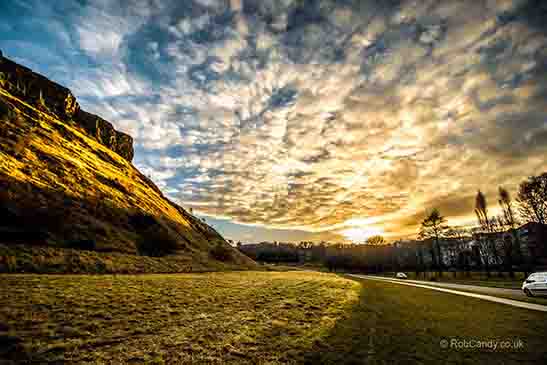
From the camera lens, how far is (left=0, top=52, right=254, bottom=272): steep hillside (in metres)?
26.9

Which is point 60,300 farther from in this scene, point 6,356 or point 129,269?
point 129,269

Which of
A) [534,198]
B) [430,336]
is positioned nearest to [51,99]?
[430,336]

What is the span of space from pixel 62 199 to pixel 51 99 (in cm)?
5780

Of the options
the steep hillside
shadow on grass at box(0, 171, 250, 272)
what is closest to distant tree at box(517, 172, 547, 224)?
the steep hillside

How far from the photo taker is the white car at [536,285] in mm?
19389

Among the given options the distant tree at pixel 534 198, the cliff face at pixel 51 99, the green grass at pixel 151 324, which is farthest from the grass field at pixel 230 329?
the cliff face at pixel 51 99

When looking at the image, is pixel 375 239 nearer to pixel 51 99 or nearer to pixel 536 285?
pixel 536 285

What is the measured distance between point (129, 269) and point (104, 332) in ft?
77.9

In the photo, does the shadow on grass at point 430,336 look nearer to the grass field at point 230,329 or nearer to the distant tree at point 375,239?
the grass field at point 230,329

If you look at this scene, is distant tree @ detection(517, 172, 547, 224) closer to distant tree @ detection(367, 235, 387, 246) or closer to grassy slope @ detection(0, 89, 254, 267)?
grassy slope @ detection(0, 89, 254, 267)

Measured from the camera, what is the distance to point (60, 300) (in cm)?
1123

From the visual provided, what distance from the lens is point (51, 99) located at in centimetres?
7294

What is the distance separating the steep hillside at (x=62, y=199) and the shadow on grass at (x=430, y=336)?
81.1 feet

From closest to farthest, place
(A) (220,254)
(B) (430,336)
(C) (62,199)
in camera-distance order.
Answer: (B) (430,336) → (C) (62,199) → (A) (220,254)
